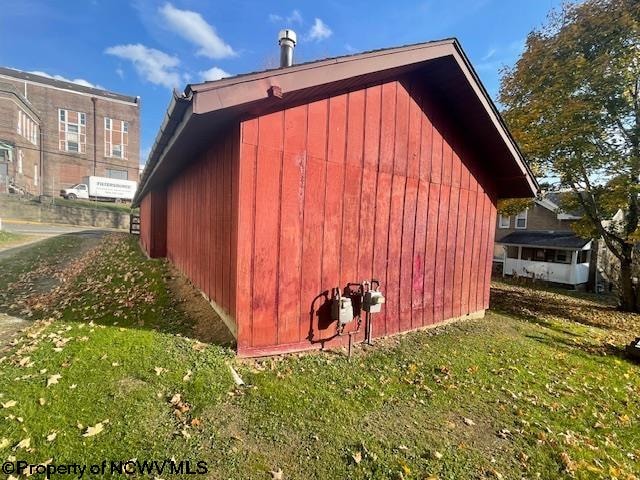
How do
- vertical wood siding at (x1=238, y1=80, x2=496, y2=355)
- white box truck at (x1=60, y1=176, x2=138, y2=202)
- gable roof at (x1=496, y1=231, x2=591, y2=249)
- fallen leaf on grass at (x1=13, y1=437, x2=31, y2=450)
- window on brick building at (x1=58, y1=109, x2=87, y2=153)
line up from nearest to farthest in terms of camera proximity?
fallen leaf on grass at (x1=13, y1=437, x2=31, y2=450), vertical wood siding at (x1=238, y1=80, x2=496, y2=355), gable roof at (x1=496, y1=231, x2=591, y2=249), white box truck at (x1=60, y1=176, x2=138, y2=202), window on brick building at (x1=58, y1=109, x2=87, y2=153)

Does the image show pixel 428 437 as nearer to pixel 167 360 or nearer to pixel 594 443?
pixel 594 443

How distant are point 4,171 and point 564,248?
4410 cm

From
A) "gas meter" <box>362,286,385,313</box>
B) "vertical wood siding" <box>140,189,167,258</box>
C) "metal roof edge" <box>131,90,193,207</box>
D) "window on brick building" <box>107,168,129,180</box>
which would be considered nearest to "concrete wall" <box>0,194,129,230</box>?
"window on brick building" <box>107,168,129,180</box>

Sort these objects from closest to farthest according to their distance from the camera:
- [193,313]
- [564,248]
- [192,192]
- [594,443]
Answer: [594,443]
[193,313]
[192,192]
[564,248]

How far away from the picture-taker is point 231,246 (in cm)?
463

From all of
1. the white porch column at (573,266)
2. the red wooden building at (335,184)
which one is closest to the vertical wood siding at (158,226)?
the red wooden building at (335,184)

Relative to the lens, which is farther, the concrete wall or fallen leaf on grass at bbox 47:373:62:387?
the concrete wall

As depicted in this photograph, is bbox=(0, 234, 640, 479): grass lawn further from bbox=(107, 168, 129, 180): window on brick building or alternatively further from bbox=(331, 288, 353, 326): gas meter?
bbox=(107, 168, 129, 180): window on brick building

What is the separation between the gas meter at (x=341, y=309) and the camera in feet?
15.9

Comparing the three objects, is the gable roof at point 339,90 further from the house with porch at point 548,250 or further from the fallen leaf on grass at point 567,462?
the house with porch at point 548,250

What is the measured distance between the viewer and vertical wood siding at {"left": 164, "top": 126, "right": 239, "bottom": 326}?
15.0 ft

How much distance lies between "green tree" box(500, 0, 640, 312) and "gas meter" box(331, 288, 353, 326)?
373 inches

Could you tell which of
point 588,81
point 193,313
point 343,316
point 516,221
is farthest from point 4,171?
point 516,221

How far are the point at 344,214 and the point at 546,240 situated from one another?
21.0 meters
